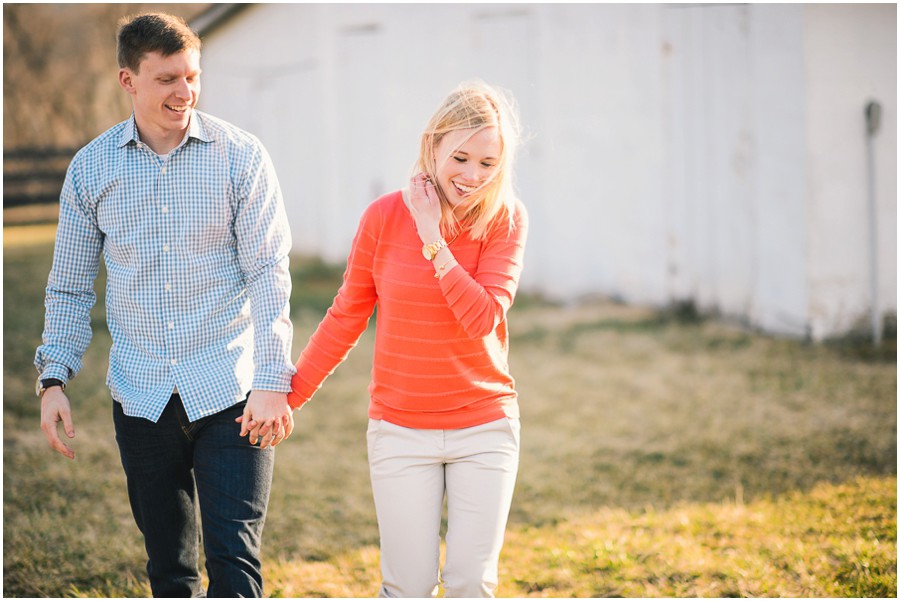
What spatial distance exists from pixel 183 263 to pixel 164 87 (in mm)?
490

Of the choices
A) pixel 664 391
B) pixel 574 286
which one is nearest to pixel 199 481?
pixel 664 391

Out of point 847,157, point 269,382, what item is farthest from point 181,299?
point 847,157

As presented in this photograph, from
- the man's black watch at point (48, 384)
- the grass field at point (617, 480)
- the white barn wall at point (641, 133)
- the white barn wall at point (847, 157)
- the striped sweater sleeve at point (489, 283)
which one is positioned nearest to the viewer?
the striped sweater sleeve at point (489, 283)

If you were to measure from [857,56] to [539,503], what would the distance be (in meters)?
4.92

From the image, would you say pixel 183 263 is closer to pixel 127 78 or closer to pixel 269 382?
pixel 269 382

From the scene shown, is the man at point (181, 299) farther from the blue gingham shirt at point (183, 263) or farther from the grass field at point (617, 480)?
the grass field at point (617, 480)

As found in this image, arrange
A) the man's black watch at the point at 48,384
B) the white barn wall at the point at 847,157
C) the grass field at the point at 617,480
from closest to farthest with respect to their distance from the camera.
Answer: the man's black watch at the point at 48,384
the grass field at the point at 617,480
the white barn wall at the point at 847,157

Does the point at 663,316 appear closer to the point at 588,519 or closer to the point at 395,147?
the point at 395,147

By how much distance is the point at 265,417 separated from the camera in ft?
8.46

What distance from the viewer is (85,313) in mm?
2811

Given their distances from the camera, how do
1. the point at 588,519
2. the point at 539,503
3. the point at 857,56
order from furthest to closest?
the point at 857,56 → the point at 539,503 → the point at 588,519

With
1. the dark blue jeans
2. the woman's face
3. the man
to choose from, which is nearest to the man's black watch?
the man

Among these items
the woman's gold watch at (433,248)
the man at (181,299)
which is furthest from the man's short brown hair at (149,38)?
the woman's gold watch at (433,248)

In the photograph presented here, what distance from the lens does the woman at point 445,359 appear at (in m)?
2.60
